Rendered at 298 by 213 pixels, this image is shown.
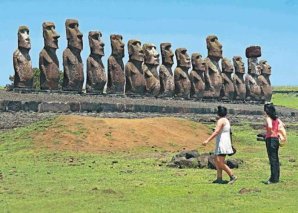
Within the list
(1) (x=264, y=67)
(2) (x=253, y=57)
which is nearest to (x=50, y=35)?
(2) (x=253, y=57)

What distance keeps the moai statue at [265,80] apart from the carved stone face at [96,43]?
51.9ft

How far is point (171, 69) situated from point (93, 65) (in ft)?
22.6

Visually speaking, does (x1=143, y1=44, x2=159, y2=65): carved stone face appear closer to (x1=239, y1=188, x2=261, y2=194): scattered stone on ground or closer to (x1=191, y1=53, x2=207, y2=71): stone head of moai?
(x1=191, y1=53, x2=207, y2=71): stone head of moai

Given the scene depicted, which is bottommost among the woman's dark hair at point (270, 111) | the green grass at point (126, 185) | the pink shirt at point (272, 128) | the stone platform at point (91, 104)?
the green grass at point (126, 185)

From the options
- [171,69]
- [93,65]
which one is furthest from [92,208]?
[171,69]

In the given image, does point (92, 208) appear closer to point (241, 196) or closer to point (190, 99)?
point (241, 196)

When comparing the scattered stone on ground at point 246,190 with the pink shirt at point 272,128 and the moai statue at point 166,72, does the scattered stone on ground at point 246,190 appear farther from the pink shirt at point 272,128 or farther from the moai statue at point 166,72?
the moai statue at point 166,72

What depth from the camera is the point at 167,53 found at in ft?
110

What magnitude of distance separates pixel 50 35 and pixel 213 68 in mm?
13041

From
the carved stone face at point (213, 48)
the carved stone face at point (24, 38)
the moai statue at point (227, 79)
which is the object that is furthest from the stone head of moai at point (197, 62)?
the carved stone face at point (24, 38)

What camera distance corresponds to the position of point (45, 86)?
2547 centimetres

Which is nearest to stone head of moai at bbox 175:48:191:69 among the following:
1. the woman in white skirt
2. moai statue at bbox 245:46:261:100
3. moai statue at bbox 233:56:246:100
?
moai statue at bbox 233:56:246:100

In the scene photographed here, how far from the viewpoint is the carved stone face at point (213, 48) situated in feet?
120

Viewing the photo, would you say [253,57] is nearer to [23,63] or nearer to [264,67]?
[264,67]
